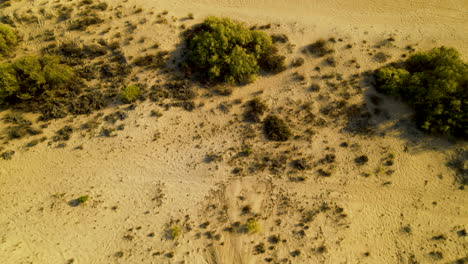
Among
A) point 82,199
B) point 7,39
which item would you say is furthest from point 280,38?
point 7,39

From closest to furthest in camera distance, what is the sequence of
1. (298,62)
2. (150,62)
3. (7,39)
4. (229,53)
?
(229,53), (7,39), (150,62), (298,62)

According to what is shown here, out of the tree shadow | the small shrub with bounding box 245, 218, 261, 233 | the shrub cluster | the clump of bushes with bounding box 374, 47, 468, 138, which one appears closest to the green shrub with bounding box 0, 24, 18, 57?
the shrub cluster

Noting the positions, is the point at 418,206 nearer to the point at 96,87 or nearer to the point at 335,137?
the point at 335,137

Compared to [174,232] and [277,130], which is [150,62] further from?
[174,232]

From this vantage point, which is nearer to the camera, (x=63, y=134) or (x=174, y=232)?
(x=174, y=232)

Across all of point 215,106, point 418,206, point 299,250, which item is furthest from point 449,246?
point 215,106

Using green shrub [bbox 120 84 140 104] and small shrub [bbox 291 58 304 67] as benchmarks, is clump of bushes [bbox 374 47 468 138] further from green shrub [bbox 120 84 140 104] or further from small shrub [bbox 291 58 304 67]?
green shrub [bbox 120 84 140 104]

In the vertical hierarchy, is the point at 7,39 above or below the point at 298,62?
above
